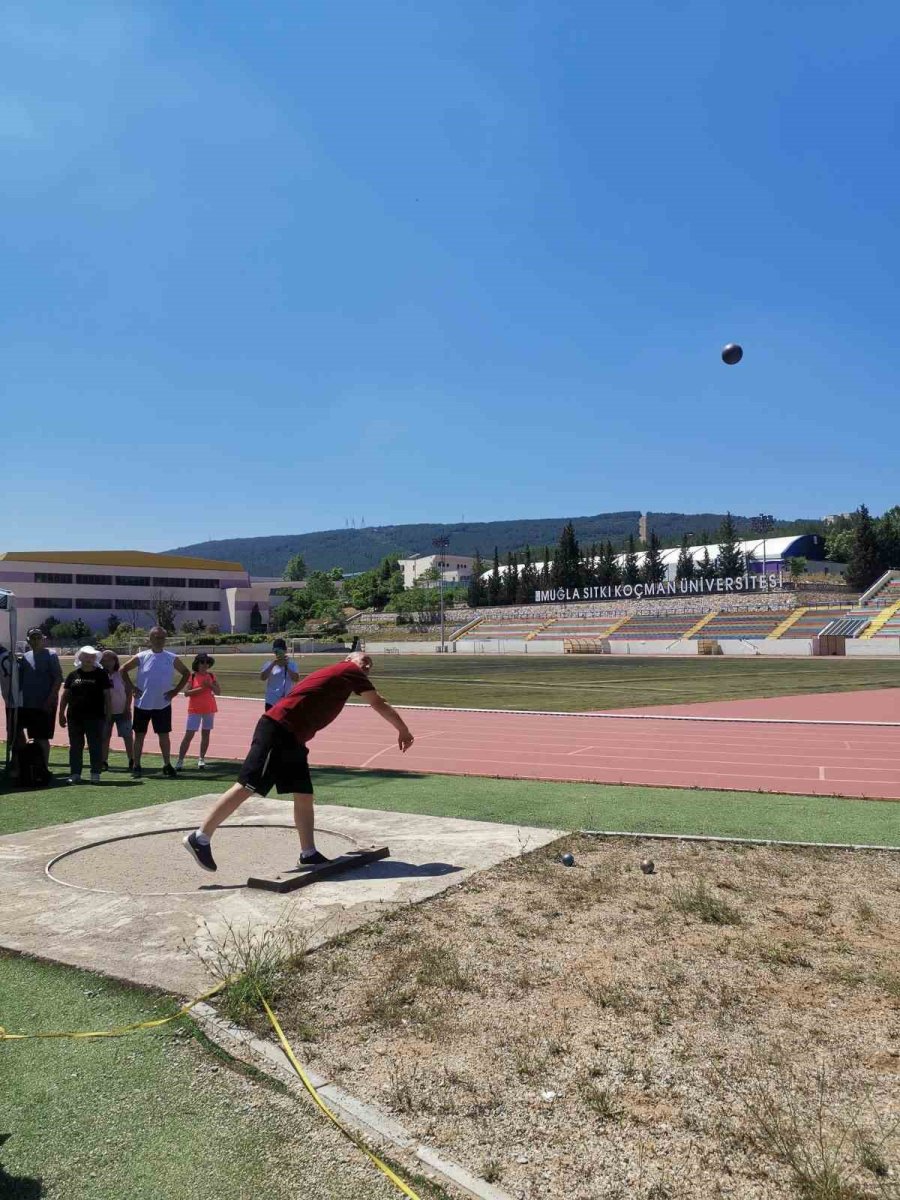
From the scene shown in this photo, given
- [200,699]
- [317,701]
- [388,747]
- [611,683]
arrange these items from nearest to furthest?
[317,701]
[200,699]
[388,747]
[611,683]

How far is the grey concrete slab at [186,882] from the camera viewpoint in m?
5.05

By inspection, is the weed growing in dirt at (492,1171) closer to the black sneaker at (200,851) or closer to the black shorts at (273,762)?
the black shorts at (273,762)

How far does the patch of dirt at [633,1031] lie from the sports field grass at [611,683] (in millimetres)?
17028

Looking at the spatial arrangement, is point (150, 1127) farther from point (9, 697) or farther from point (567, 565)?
point (567, 565)

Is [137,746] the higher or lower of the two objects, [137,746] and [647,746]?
the higher

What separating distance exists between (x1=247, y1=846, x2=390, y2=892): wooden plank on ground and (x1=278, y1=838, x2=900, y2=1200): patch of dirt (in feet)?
3.03

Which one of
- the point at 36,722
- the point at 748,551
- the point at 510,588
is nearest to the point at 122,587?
the point at 510,588

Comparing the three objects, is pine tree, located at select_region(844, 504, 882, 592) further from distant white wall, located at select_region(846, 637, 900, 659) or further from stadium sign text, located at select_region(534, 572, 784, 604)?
distant white wall, located at select_region(846, 637, 900, 659)

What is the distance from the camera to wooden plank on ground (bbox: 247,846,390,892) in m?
6.06

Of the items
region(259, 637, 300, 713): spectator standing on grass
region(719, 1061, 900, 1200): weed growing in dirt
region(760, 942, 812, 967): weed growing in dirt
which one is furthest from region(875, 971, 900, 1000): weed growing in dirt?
region(259, 637, 300, 713): spectator standing on grass

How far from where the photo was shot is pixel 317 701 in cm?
630

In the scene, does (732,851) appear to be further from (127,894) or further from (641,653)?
(641,653)

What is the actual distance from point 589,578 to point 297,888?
125 metres

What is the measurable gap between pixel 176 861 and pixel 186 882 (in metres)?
0.67
